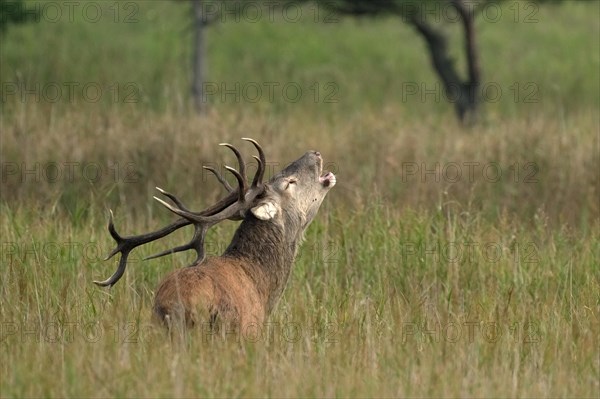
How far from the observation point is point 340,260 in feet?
28.4

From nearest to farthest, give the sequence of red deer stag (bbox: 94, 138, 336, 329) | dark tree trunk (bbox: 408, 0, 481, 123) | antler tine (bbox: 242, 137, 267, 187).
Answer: red deer stag (bbox: 94, 138, 336, 329) → antler tine (bbox: 242, 137, 267, 187) → dark tree trunk (bbox: 408, 0, 481, 123)

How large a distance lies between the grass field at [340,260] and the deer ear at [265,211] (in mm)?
564

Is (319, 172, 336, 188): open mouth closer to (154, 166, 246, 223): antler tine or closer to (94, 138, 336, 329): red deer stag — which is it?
(94, 138, 336, 329): red deer stag

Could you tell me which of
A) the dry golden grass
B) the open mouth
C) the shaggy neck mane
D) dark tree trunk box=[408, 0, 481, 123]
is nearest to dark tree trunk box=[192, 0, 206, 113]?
dark tree trunk box=[408, 0, 481, 123]

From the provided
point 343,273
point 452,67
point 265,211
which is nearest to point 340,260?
point 343,273

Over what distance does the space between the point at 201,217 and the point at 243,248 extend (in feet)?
1.32

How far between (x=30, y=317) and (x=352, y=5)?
43.1 feet

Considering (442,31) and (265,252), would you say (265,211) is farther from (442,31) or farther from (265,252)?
(442,31)

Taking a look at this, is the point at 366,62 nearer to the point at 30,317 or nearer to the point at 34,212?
the point at 34,212

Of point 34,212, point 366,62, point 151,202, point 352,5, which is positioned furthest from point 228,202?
point 366,62

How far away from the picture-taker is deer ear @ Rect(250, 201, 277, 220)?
6.87 meters

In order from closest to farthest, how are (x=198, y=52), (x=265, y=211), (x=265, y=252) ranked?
(x=265, y=211) → (x=265, y=252) → (x=198, y=52)

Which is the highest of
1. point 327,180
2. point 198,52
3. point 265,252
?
point 198,52

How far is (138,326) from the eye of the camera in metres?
6.23
